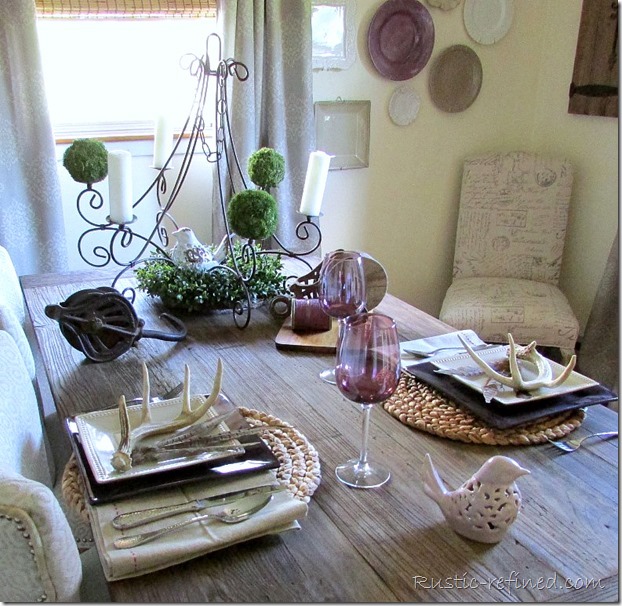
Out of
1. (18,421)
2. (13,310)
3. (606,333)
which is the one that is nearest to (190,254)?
(13,310)

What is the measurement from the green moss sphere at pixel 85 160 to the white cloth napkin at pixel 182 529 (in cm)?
98

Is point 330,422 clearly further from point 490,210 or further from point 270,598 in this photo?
point 490,210

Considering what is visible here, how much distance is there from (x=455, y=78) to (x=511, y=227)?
2.37 ft

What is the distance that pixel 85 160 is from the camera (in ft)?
5.35

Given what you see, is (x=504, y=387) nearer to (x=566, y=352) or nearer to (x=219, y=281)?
(x=219, y=281)

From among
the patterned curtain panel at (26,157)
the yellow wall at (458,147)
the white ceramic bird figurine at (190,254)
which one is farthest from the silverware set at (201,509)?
the yellow wall at (458,147)

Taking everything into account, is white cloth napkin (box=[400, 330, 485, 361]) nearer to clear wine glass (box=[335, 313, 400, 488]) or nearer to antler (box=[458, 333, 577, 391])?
antler (box=[458, 333, 577, 391])

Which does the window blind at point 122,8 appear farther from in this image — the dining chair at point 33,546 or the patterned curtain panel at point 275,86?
the dining chair at point 33,546

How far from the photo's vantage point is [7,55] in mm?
2238

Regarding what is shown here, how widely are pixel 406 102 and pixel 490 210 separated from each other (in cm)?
62

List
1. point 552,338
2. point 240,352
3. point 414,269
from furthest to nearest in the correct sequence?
point 414,269
point 552,338
point 240,352

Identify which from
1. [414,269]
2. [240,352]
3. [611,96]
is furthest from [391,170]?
[240,352]

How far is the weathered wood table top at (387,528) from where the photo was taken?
0.79 meters

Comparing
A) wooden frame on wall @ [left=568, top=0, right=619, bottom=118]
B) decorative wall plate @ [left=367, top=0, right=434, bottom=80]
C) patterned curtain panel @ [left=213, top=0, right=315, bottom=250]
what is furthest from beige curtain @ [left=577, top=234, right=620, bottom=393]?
patterned curtain panel @ [left=213, top=0, right=315, bottom=250]
